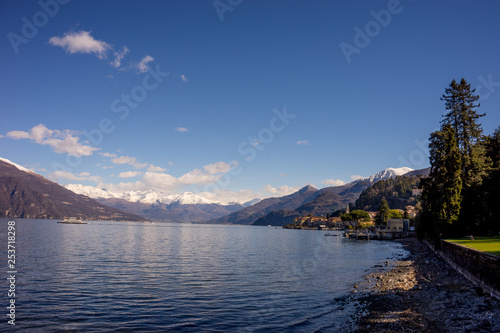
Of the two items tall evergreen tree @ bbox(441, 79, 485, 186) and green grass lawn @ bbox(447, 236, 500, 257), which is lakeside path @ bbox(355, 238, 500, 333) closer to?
green grass lawn @ bbox(447, 236, 500, 257)

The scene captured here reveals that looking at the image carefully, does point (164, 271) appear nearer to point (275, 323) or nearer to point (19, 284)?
point (19, 284)

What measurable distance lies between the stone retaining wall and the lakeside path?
27.0 inches

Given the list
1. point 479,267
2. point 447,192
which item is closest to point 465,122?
point 447,192

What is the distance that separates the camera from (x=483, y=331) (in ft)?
54.7

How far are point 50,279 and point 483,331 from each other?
39.4m

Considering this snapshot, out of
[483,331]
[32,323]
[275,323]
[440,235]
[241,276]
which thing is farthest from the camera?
[440,235]

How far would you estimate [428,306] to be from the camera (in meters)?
24.2

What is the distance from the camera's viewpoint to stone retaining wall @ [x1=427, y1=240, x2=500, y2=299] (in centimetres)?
2119

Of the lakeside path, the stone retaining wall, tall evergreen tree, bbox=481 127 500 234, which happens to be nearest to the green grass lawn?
the stone retaining wall

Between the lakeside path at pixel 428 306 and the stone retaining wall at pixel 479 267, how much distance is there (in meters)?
0.69

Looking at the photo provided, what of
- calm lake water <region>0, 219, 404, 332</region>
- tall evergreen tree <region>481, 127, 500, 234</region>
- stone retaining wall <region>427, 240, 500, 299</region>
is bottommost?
calm lake water <region>0, 219, 404, 332</region>

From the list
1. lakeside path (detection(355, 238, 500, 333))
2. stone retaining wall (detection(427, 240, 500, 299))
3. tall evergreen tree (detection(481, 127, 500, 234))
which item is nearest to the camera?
lakeside path (detection(355, 238, 500, 333))

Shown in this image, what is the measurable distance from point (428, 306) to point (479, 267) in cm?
610

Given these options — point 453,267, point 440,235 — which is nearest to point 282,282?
point 453,267
